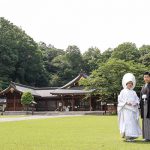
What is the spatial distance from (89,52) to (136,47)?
14.1 metres

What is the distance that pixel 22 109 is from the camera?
58031 mm

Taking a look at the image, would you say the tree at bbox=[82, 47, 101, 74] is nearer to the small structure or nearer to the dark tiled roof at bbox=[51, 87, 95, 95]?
the small structure

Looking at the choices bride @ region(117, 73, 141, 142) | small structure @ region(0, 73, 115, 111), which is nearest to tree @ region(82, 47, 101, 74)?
small structure @ region(0, 73, 115, 111)

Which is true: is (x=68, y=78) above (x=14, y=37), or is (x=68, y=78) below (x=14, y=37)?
below

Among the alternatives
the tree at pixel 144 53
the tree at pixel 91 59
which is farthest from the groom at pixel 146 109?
the tree at pixel 91 59

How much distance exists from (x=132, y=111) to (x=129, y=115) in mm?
153

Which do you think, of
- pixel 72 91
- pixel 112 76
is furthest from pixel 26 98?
pixel 112 76

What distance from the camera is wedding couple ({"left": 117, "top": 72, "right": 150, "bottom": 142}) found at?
10.9 m

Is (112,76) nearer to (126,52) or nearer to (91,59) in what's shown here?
(126,52)

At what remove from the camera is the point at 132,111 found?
11.2 meters

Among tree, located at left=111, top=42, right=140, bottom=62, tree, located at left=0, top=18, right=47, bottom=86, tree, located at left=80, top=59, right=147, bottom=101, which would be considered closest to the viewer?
tree, located at left=80, top=59, right=147, bottom=101

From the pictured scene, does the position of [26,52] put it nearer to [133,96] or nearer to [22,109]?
[22,109]

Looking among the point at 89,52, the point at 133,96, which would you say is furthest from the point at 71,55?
the point at 133,96

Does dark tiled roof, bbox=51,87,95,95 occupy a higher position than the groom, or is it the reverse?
dark tiled roof, bbox=51,87,95,95
